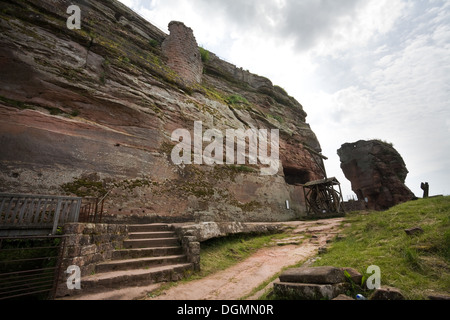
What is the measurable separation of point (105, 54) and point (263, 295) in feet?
41.9

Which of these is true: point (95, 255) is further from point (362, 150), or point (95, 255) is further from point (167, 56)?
point (362, 150)

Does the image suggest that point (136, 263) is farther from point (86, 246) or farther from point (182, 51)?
point (182, 51)

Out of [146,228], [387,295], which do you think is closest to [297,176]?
[146,228]

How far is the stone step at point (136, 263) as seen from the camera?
15.6 ft

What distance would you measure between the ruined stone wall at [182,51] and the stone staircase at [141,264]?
11.8m

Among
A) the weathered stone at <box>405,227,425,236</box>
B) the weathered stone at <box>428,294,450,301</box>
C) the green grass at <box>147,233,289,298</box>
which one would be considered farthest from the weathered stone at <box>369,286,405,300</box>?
the green grass at <box>147,233,289,298</box>

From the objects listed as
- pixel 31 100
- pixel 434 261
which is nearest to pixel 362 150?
pixel 434 261

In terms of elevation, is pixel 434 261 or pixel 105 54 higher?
pixel 105 54

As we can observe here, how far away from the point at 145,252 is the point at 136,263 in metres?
0.57

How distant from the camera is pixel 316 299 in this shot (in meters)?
3.03

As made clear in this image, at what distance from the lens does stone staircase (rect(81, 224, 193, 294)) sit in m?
4.26

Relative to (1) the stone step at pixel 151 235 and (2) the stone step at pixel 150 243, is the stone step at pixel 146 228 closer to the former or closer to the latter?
(1) the stone step at pixel 151 235

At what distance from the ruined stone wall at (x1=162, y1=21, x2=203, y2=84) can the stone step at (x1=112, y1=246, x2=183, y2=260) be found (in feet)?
39.9
